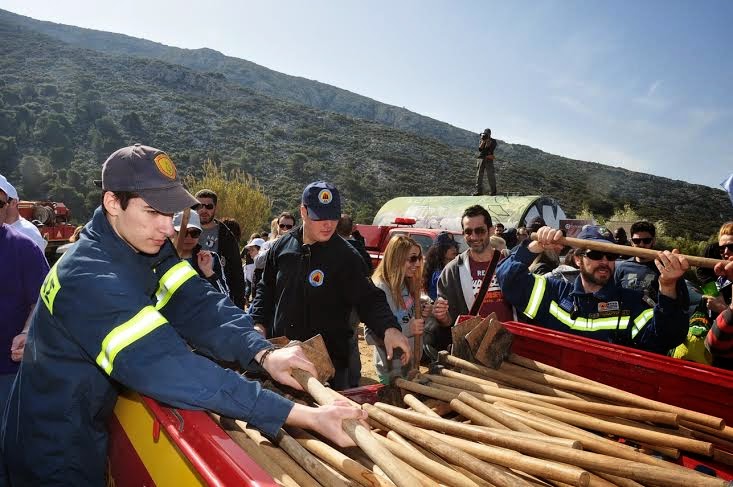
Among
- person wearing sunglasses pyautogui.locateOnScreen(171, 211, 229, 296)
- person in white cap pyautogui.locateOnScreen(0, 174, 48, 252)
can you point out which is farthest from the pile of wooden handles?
person in white cap pyautogui.locateOnScreen(0, 174, 48, 252)

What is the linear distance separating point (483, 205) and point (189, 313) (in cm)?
1583

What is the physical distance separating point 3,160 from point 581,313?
43756 millimetres

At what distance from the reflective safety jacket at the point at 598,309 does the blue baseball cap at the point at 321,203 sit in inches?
52.0

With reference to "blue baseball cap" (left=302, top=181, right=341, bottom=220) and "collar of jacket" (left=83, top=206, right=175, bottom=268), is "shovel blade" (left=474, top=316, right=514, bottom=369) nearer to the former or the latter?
"blue baseball cap" (left=302, top=181, right=341, bottom=220)

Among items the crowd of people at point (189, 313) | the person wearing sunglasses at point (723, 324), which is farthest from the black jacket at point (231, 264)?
the person wearing sunglasses at point (723, 324)

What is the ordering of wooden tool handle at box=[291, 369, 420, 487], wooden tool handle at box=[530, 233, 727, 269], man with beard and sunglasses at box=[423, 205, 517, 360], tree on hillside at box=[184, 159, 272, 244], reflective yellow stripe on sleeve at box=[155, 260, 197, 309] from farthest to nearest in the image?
tree on hillside at box=[184, 159, 272, 244]
man with beard and sunglasses at box=[423, 205, 517, 360]
wooden tool handle at box=[530, 233, 727, 269]
reflective yellow stripe on sleeve at box=[155, 260, 197, 309]
wooden tool handle at box=[291, 369, 420, 487]

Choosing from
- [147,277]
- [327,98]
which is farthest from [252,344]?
[327,98]

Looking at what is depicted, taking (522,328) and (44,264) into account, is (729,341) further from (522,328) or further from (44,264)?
(44,264)

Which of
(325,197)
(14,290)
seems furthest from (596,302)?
(14,290)

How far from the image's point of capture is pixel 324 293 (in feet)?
10.6

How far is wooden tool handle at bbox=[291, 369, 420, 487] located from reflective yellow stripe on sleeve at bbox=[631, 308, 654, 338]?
243 cm

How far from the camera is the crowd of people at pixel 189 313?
5.08 ft

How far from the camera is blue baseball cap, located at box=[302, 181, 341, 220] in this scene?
3.14m

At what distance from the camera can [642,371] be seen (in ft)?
8.46
